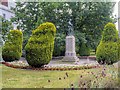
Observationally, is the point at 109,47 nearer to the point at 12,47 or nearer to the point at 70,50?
the point at 70,50

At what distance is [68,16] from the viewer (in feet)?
29.0

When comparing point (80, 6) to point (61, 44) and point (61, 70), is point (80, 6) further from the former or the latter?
point (61, 70)

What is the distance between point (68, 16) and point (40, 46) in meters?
4.30

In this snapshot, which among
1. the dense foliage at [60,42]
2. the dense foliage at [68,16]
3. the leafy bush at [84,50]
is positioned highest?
the dense foliage at [68,16]

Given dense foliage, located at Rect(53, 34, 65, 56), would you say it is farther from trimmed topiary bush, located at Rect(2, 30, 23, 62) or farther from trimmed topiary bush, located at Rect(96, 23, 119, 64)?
trimmed topiary bush, located at Rect(96, 23, 119, 64)

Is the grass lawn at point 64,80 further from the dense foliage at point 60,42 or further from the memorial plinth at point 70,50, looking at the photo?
the dense foliage at point 60,42

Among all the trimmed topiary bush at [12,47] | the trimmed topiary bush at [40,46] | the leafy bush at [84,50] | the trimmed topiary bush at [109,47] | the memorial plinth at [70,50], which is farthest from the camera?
the leafy bush at [84,50]

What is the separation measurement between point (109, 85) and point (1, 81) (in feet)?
7.14

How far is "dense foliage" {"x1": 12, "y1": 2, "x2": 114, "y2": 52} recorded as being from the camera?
857cm

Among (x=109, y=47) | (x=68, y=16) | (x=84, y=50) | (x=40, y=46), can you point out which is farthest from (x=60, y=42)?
(x=40, y=46)

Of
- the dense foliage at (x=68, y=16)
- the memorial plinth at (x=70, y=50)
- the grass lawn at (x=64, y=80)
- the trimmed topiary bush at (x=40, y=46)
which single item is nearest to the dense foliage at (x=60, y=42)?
the dense foliage at (x=68, y=16)

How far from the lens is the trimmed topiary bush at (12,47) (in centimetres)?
633

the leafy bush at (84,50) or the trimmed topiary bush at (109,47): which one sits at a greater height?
the trimmed topiary bush at (109,47)

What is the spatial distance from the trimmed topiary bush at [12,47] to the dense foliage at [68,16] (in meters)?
1.87
